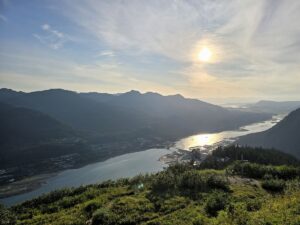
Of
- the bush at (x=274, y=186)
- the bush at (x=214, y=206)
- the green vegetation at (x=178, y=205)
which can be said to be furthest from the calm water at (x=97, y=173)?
the bush at (x=214, y=206)

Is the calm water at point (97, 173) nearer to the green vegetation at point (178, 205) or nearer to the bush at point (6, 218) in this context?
the green vegetation at point (178, 205)

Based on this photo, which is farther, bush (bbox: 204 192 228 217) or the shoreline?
the shoreline

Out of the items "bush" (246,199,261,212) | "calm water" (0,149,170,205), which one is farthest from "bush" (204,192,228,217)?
"calm water" (0,149,170,205)

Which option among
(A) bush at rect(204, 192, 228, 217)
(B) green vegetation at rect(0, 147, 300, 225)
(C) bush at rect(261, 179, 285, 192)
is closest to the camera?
(B) green vegetation at rect(0, 147, 300, 225)

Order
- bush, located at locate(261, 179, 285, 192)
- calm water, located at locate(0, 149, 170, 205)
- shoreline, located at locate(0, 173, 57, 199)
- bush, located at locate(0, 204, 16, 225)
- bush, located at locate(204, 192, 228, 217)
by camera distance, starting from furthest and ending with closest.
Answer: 1. calm water, located at locate(0, 149, 170, 205)
2. shoreline, located at locate(0, 173, 57, 199)
3. bush, located at locate(261, 179, 285, 192)
4. bush, located at locate(0, 204, 16, 225)
5. bush, located at locate(204, 192, 228, 217)

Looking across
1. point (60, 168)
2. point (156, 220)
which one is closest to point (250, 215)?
point (156, 220)


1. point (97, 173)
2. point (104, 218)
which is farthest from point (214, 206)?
point (97, 173)

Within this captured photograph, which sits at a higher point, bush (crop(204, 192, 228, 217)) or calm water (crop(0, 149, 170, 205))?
bush (crop(204, 192, 228, 217))

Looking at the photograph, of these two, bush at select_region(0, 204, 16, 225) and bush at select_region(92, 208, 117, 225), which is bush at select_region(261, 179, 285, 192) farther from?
bush at select_region(0, 204, 16, 225)

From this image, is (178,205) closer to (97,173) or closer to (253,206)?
(253,206)

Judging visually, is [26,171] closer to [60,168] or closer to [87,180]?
[60,168]
